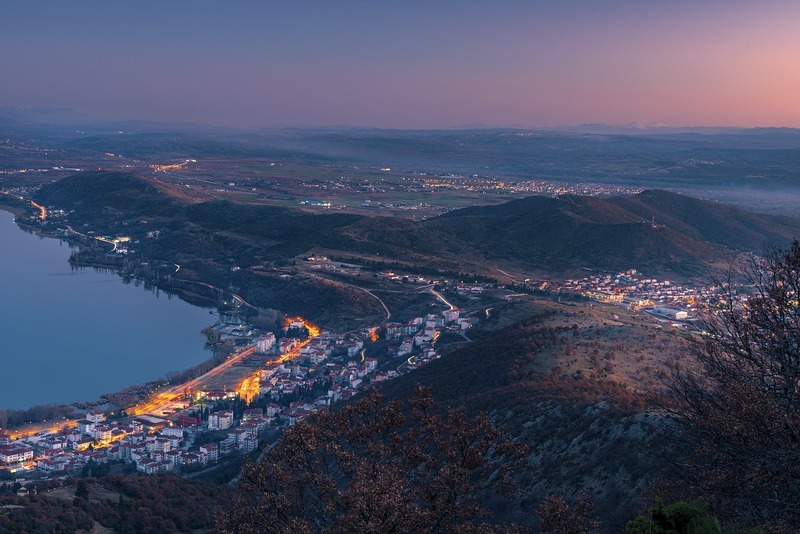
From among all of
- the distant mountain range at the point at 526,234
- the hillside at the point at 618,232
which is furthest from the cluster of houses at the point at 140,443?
the hillside at the point at 618,232

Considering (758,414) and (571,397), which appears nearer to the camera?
(758,414)

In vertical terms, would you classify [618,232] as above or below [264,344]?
above

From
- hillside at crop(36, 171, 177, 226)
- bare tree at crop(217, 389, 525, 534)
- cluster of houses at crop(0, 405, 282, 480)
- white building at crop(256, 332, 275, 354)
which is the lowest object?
cluster of houses at crop(0, 405, 282, 480)

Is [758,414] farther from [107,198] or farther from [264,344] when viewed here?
[107,198]

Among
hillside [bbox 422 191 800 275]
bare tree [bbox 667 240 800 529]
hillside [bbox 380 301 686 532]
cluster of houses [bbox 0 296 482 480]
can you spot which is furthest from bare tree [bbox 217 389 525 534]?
hillside [bbox 422 191 800 275]

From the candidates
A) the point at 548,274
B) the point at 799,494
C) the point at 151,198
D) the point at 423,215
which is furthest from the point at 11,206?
the point at 799,494

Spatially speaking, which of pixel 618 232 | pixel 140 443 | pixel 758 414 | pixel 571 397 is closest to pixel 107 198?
pixel 618 232

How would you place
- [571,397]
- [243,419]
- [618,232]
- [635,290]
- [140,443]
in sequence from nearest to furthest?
[571,397], [140,443], [243,419], [635,290], [618,232]

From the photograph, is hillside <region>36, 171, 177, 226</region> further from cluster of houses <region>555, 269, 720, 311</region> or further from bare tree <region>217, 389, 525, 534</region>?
bare tree <region>217, 389, 525, 534</region>

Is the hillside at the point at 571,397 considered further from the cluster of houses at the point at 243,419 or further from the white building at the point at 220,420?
the white building at the point at 220,420
